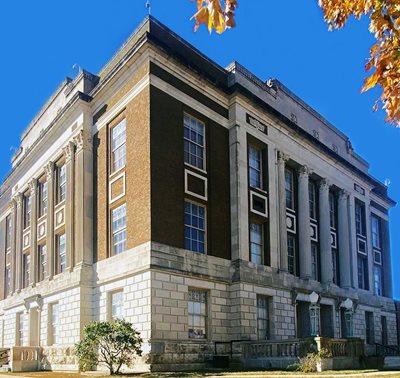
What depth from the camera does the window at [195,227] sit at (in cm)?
2734

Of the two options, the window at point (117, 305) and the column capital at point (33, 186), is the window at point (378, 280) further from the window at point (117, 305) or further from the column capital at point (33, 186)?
the column capital at point (33, 186)

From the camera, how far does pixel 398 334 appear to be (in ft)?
156

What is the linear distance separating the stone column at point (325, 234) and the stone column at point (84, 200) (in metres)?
15.6

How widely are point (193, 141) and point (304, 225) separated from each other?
10.6 m

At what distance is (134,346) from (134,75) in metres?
12.7

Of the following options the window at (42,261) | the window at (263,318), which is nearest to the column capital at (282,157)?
the window at (263,318)

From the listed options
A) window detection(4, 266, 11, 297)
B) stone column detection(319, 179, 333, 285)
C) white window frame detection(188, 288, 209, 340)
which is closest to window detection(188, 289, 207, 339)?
white window frame detection(188, 288, 209, 340)

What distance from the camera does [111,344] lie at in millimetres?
23500

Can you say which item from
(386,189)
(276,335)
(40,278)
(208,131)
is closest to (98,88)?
(208,131)

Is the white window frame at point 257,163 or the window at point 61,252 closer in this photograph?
the white window frame at point 257,163

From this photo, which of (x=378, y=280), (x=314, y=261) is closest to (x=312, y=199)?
(x=314, y=261)

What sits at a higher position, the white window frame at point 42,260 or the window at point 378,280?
the white window frame at point 42,260

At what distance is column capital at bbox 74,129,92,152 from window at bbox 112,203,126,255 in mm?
4667

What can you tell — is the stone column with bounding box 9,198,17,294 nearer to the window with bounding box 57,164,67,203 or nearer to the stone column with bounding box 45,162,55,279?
the stone column with bounding box 45,162,55,279
